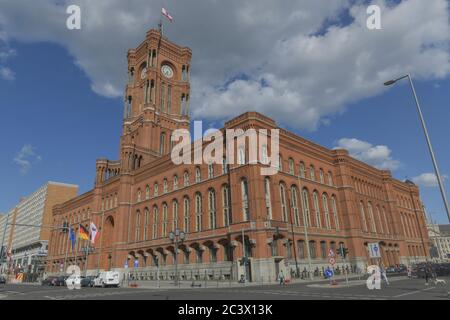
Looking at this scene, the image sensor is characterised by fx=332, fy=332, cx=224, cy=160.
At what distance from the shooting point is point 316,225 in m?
47.4

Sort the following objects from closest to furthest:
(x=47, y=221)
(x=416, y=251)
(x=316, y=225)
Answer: (x=316, y=225) < (x=416, y=251) < (x=47, y=221)

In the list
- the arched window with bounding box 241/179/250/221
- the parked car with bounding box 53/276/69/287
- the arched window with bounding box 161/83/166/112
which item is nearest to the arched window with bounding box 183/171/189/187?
the arched window with bounding box 241/179/250/221

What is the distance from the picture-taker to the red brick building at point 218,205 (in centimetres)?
4000

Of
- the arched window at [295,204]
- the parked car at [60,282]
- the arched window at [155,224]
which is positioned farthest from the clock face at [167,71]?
the parked car at [60,282]

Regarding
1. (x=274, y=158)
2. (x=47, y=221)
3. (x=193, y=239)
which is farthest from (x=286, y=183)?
(x=47, y=221)

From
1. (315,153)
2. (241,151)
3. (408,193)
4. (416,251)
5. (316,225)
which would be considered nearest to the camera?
(241,151)

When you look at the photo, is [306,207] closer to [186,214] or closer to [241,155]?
[241,155]

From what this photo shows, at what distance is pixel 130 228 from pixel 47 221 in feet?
254

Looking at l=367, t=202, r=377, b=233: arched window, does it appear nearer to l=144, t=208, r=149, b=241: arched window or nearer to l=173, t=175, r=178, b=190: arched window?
l=173, t=175, r=178, b=190: arched window

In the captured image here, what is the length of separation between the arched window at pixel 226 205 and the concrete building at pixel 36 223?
287ft

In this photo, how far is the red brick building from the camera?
40.0 meters

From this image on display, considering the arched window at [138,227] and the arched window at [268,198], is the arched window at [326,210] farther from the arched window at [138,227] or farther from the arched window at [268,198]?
the arched window at [138,227]

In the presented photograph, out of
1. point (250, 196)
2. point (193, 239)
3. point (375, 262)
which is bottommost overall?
point (375, 262)

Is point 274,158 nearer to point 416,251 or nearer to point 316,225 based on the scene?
point 316,225
